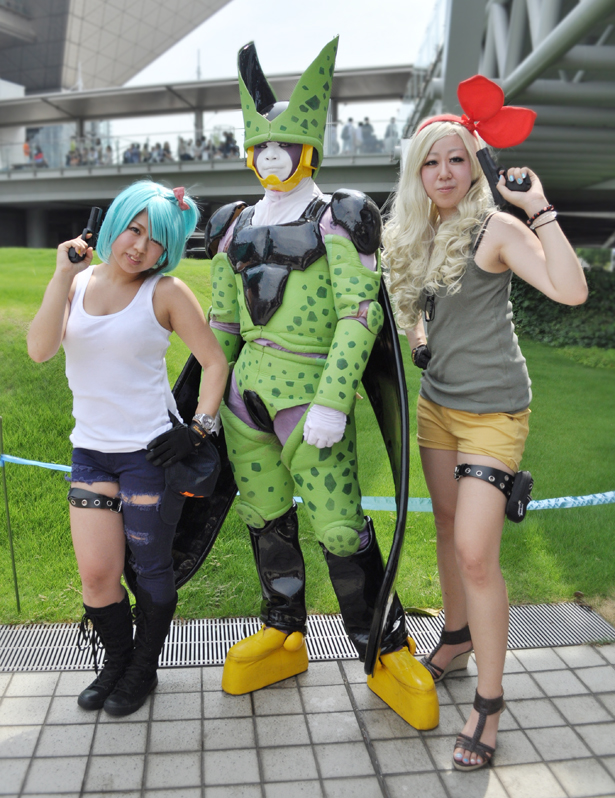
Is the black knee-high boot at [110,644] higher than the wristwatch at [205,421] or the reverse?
the reverse

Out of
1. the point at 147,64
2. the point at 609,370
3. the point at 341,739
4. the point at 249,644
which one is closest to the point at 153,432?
the point at 249,644

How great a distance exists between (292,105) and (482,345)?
106 centimetres

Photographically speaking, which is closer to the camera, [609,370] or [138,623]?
[138,623]

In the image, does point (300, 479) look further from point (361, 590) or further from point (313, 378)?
point (361, 590)

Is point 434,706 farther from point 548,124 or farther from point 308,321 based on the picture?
point 548,124

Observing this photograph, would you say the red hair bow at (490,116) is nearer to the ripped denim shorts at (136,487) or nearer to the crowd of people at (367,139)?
the ripped denim shorts at (136,487)

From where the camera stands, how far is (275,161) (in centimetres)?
239

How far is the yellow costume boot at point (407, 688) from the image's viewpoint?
250 centimetres

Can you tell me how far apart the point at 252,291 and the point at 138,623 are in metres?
1.33

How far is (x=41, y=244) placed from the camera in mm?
23797

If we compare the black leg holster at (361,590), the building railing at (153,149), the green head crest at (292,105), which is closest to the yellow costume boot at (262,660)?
the black leg holster at (361,590)

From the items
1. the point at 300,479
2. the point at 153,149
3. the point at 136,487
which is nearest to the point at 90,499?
the point at 136,487

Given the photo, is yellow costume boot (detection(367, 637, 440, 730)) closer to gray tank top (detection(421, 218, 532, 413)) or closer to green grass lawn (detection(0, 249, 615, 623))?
green grass lawn (detection(0, 249, 615, 623))

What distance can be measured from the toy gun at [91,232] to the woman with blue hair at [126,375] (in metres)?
0.01
